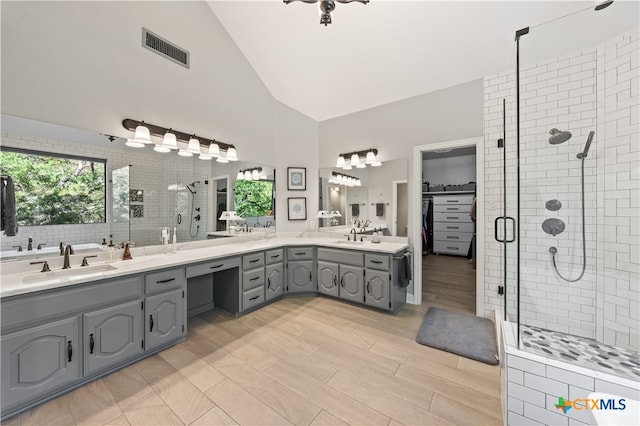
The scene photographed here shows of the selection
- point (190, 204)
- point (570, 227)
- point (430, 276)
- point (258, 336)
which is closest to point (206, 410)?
point (258, 336)

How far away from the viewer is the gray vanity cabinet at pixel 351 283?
3.23 m

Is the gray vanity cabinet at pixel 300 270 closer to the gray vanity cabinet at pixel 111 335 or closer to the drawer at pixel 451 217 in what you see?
the gray vanity cabinet at pixel 111 335

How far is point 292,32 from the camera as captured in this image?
10.1 feet

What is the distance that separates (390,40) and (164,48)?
263cm

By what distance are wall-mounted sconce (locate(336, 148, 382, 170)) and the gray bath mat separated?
2.27 metres

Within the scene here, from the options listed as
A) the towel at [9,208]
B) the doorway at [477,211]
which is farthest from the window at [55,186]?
the doorway at [477,211]

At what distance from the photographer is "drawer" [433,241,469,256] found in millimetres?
6391

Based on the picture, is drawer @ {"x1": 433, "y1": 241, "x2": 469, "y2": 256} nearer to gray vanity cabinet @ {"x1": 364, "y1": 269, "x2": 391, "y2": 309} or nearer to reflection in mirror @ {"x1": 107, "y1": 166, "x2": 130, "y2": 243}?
gray vanity cabinet @ {"x1": 364, "y1": 269, "x2": 391, "y2": 309}

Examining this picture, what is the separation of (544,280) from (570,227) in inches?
23.3

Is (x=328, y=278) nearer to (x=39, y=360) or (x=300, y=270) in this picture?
(x=300, y=270)

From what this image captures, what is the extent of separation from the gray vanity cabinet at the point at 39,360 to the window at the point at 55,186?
95 centimetres

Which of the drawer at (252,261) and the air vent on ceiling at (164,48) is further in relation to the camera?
the drawer at (252,261)

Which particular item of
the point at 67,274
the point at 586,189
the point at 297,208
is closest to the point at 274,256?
the point at 297,208

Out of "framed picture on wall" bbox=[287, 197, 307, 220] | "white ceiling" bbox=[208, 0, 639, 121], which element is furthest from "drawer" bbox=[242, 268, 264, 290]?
"white ceiling" bbox=[208, 0, 639, 121]
